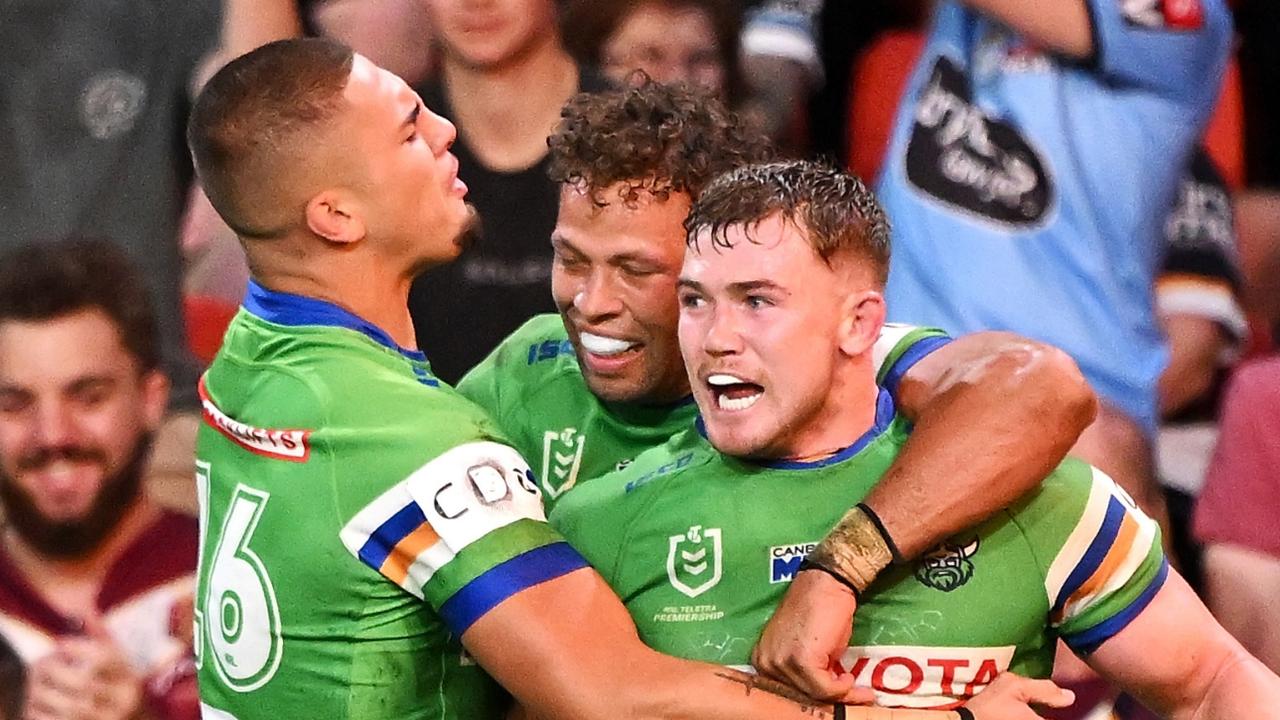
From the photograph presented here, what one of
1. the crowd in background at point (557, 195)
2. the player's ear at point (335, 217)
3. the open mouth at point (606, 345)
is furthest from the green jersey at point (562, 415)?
the crowd in background at point (557, 195)

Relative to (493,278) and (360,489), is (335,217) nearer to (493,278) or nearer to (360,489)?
(360,489)

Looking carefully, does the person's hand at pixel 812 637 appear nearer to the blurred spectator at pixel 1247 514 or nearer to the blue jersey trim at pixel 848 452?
the blue jersey trim at pixel 848 452

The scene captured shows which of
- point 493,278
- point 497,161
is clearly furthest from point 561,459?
point 497,161

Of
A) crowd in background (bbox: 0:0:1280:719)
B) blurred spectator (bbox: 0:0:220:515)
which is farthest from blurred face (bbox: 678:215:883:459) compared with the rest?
blurred spectator (bbox: 0:0:220:515)

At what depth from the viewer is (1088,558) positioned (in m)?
2.30

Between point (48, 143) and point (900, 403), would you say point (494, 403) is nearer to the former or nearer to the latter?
point (900, 403)

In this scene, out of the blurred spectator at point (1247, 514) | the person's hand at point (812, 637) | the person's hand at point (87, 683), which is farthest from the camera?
the person's hand at point (87, 683)

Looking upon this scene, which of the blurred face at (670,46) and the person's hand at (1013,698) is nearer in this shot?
the person's hand at (1013,698)

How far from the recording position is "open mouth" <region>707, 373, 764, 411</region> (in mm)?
2295

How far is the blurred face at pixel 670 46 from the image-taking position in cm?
407

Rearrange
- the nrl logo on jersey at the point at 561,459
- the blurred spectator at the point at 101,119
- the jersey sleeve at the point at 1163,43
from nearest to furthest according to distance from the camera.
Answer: the nrl logo on jersey at the point at 561,459
the jersey sleeve at the point at 1163,43
the blurred spectator at the point at 101,119

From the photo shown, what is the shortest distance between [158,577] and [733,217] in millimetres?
2201

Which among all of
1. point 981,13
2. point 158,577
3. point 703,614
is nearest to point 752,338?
point 703,614

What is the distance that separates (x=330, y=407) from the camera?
233 cm
